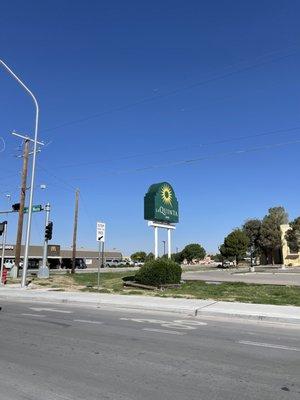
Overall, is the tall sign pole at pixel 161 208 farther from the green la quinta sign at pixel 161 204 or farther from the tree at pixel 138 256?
the tree at pixel 138 256

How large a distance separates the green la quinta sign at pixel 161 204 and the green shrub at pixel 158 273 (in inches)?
151

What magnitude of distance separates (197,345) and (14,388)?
13.3 feet

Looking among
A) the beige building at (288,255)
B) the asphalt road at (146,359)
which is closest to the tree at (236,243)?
the beige building at (288,255)

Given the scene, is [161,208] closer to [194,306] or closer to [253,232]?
[194,306]

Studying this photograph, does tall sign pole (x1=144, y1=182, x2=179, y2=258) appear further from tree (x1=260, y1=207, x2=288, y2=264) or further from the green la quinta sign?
tree (x1=260, y1=207, x2=288, y2=264)

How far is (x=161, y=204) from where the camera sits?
27453 millimetres

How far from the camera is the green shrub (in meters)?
23.0

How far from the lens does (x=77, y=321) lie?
40.9ft

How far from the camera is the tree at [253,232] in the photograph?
88.5m

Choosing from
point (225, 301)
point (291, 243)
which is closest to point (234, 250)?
point (291, 243)

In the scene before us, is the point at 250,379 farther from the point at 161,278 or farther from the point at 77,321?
the point at 161,278

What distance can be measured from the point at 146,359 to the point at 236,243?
261ft

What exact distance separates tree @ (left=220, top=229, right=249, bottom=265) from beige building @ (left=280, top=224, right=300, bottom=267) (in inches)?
342

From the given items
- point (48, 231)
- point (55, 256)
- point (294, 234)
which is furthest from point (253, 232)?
point (48, 231)
